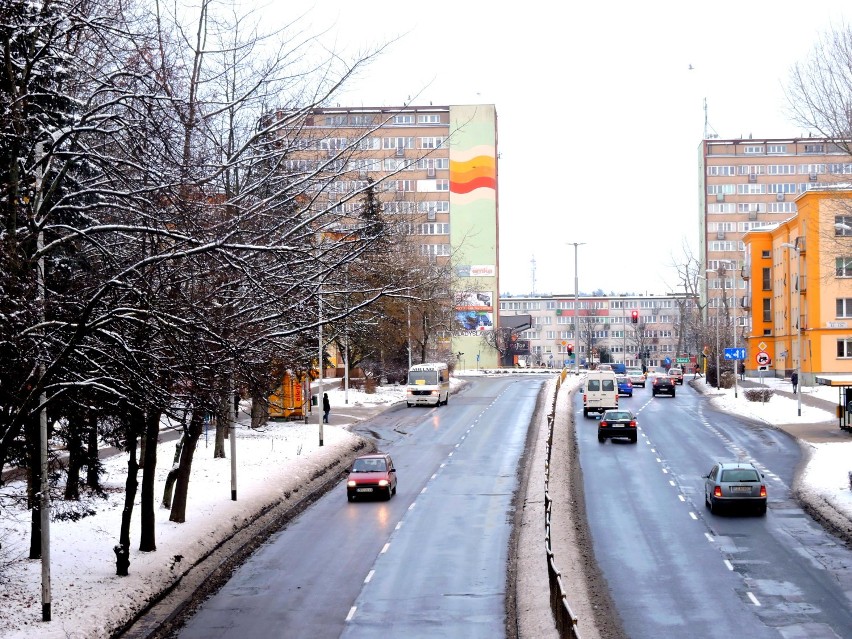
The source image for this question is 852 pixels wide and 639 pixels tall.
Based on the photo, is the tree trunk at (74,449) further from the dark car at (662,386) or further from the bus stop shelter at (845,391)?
the dark car at (662,386)

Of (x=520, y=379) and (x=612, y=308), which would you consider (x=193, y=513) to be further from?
(x=612, y=308)

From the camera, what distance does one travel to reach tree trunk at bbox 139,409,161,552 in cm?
2250

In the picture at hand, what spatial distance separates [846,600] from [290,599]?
10482 mm

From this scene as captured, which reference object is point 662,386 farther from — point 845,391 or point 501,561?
point 501,561

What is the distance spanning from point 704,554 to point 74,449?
1401 centimetres

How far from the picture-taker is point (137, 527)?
87.6ft

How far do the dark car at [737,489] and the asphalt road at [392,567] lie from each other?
5.79 m

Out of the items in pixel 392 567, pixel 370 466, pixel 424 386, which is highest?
pixel 424 386

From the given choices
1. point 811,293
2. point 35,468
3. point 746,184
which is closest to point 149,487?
point 35,468

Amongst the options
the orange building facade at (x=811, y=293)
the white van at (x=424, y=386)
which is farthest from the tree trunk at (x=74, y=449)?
the orange building facade at (x=811, y=293)

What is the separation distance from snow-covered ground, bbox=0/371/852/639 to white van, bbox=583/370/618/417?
1648 centimetres

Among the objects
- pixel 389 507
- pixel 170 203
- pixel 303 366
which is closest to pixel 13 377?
pixel 170 203

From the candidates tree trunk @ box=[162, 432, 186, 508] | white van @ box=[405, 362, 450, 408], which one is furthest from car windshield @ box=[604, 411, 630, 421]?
tree trunk @ box=[162, 432, 186, 508]

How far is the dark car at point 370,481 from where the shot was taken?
1302 inches
